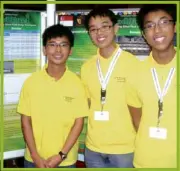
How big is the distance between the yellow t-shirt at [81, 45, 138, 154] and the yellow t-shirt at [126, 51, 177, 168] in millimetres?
154

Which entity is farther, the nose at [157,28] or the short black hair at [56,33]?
the short black hair at [56,33]

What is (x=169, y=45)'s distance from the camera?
2.11m

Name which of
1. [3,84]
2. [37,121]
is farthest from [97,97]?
[3,84]

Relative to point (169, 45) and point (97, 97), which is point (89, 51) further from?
point (169, 45)

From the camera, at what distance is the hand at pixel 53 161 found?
7.89 ft

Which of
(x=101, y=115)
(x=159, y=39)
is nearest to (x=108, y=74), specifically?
(x=101, y=115)

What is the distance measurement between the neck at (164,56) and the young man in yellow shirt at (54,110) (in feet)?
1.98

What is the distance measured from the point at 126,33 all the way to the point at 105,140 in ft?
2.91

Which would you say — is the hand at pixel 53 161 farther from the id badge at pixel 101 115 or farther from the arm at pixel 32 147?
the id badge at pixel 101 115

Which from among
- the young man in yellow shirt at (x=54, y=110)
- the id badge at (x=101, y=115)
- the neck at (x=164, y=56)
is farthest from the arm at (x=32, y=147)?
the neck at (x=164, y=56)

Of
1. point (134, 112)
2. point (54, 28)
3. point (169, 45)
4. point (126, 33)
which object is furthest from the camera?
point (126, 33)

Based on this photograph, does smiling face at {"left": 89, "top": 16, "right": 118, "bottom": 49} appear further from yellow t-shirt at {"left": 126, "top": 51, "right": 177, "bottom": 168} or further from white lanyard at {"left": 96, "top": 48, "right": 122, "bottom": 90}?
yellow t-shirt at {"left": 126, "top": 51, "right": 177, "bottom": 168}

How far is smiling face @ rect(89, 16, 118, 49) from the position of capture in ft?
7.74

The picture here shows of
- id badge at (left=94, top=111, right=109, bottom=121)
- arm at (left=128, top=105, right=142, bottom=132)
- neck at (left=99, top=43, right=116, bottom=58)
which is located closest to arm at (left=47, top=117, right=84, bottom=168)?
id badge at (left=94, top=111, right=109, bottom=121)
